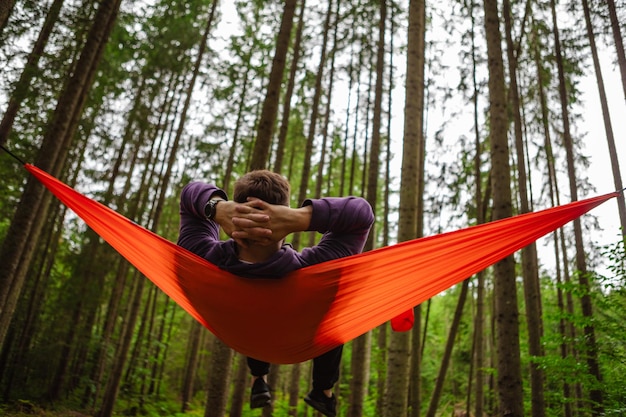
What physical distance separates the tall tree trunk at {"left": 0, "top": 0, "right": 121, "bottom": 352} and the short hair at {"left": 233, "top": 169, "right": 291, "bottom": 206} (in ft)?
9.64

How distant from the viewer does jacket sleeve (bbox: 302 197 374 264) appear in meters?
1.30

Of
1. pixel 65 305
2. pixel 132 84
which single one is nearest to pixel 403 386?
pixel 65 305

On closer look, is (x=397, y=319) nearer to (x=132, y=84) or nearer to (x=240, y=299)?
(x=240, y=299)

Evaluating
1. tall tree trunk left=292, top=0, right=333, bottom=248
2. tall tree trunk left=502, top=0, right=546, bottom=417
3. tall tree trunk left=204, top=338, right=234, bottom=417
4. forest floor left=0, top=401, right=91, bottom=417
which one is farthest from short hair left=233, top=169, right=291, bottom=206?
forest floor left=0, top=401, right=91, bottom=417

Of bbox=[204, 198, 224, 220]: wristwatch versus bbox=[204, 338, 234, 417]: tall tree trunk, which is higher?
bbox=[204, 198, 224, 220]: wristwatch

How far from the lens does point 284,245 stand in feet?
4.89

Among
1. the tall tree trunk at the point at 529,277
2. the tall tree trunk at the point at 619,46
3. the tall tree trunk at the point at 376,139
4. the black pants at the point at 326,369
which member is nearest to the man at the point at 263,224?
the black pants at the point at 326,369

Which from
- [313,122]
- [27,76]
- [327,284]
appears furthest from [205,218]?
[313,122]

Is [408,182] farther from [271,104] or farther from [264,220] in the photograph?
[264,220]

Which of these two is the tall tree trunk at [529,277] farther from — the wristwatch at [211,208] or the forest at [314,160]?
the wristwatch at [211,208]

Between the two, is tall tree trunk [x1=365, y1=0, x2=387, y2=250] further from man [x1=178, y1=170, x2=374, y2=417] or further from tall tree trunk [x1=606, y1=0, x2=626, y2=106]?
man [x1=178, y1=170, x2=374, y2=417]

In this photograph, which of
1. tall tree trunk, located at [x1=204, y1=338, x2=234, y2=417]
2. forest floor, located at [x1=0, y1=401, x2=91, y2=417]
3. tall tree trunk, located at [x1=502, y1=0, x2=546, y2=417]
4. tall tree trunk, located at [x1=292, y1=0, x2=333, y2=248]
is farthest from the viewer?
tall tree trunk, located at [x1=292, y1=0, x2=333, y2=248]

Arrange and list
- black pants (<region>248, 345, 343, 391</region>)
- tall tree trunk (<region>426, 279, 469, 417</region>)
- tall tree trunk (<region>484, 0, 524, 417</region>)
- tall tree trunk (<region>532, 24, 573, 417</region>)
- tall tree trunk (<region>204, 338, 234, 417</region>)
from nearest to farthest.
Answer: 1. black pants (<region>248, 345, 343, 391</region>)
2. tall tree trunk (<region>484, 0, 524, 417</region>)
3. tall tree trunk (<region>204, 338, 234, 417</region>)
4. tall tree trunk (<region>426, 279, 469, 417</region>)
5. tall tree trunk (<region>532, 24, 573, 417</region>)

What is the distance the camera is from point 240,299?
146cm
